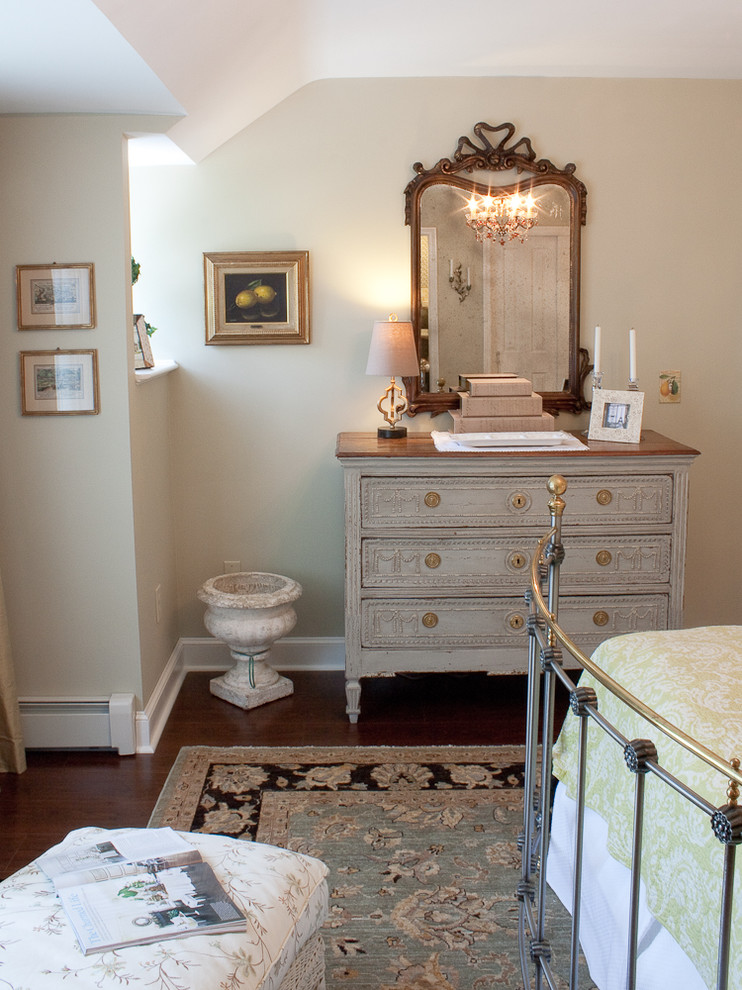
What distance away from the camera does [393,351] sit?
371cm

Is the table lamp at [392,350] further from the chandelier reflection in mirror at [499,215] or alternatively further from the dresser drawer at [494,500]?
the chandelier reflection in mirror at [499,215]

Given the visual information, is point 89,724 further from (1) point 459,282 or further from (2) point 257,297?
(1) point 459,282

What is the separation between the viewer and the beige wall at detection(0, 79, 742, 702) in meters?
3.50

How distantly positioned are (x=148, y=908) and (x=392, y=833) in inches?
48.6

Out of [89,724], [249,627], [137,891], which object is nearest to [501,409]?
[249,627]

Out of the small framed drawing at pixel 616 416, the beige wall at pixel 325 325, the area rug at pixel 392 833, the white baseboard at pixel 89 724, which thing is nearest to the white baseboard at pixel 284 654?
the beige wall at pixel 325 325

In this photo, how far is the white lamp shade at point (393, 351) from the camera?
3.71 metres

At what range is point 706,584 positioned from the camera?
423 cm

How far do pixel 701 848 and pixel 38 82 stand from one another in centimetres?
251

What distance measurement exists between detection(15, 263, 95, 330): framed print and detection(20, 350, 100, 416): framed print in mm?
96

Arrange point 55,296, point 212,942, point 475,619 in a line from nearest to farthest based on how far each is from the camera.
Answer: point 212,942, point 55,296, point 475,619

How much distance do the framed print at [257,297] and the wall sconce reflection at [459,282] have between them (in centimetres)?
56

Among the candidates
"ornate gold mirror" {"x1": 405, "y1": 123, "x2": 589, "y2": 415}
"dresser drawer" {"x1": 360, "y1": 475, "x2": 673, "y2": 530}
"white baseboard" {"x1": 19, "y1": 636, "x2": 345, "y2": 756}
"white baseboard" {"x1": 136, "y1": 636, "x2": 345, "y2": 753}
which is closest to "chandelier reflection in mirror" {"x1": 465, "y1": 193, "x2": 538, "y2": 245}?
"ornate gold mirror" {"x1": 405, "y1": 123, "x2": 589, "y2": 415}

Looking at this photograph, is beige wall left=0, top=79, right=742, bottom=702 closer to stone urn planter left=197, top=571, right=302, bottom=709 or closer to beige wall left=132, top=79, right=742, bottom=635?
beige wall left=132, top=79, right=742, bottom=635
